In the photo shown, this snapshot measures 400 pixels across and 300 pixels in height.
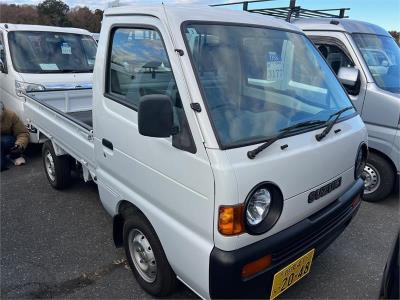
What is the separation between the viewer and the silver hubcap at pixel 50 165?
4.20 metres

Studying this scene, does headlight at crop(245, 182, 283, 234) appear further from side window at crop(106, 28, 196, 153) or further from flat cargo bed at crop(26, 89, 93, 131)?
flat cargo bed at crop(26, 89, 93, 131)

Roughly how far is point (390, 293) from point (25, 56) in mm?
6103

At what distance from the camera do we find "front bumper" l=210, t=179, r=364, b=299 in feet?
5.99

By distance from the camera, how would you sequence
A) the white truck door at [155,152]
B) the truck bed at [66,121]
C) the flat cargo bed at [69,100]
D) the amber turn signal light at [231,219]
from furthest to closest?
the flat cargo bed at [69,100] < the truck bed at [66,121] < the white truck door at [155,152] < the amber turn signal light at [231,219]

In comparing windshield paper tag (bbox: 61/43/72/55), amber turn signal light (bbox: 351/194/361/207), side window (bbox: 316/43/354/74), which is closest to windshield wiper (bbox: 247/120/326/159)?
amber turn signal light (bbox: 351/194/361/207)

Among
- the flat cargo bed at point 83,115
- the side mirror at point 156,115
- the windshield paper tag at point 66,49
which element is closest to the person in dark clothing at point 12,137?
the flat cargo bed at point 83,115

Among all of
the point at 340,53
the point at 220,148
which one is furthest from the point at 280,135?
the point at 340,53

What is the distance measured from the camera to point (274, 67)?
2.45 m

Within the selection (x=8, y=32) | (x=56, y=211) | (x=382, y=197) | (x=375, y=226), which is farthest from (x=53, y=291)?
(x=8, y=32)

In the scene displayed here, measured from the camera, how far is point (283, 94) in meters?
2.40

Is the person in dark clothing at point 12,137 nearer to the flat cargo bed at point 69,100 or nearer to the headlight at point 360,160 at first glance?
the flat cargo bed at point 69,100

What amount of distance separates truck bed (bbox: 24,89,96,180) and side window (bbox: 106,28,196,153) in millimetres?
648

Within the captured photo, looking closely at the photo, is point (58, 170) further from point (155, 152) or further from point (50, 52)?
point (50, 52)

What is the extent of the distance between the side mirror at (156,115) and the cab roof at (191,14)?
0.55 meters
